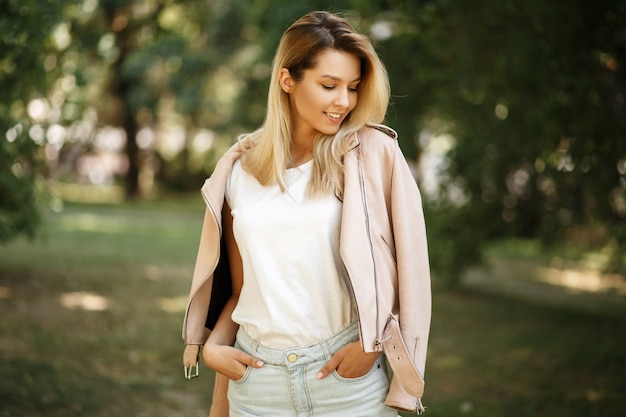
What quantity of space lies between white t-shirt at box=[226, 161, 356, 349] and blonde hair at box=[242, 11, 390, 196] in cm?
9

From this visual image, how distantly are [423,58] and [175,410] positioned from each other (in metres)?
5.73

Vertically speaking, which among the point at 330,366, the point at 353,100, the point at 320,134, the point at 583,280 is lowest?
the point at 583,280

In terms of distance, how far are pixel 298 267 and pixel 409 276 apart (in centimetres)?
39

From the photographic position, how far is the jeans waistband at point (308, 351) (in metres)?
2.86

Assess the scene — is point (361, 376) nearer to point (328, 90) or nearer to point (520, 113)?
point (328, 90)

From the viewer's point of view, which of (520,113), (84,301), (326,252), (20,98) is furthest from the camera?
(84,301)

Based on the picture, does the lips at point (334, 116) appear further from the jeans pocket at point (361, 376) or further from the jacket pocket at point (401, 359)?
the jeans pocket at point (361, 376)

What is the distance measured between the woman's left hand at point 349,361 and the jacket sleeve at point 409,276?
0.12 meters

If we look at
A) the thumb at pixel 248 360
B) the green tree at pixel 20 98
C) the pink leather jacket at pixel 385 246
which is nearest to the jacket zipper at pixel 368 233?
the pink leather jacket at pixel 385 246

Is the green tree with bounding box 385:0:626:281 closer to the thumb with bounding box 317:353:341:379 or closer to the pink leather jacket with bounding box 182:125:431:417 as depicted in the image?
the pink leather jacket with bounding box 182:125:431:417

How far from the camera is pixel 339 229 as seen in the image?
2.87 meters

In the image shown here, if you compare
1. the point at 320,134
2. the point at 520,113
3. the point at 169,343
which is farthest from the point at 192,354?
the point at 520,113

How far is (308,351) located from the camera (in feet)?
9.39

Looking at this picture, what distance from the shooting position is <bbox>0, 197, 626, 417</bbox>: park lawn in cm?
706
